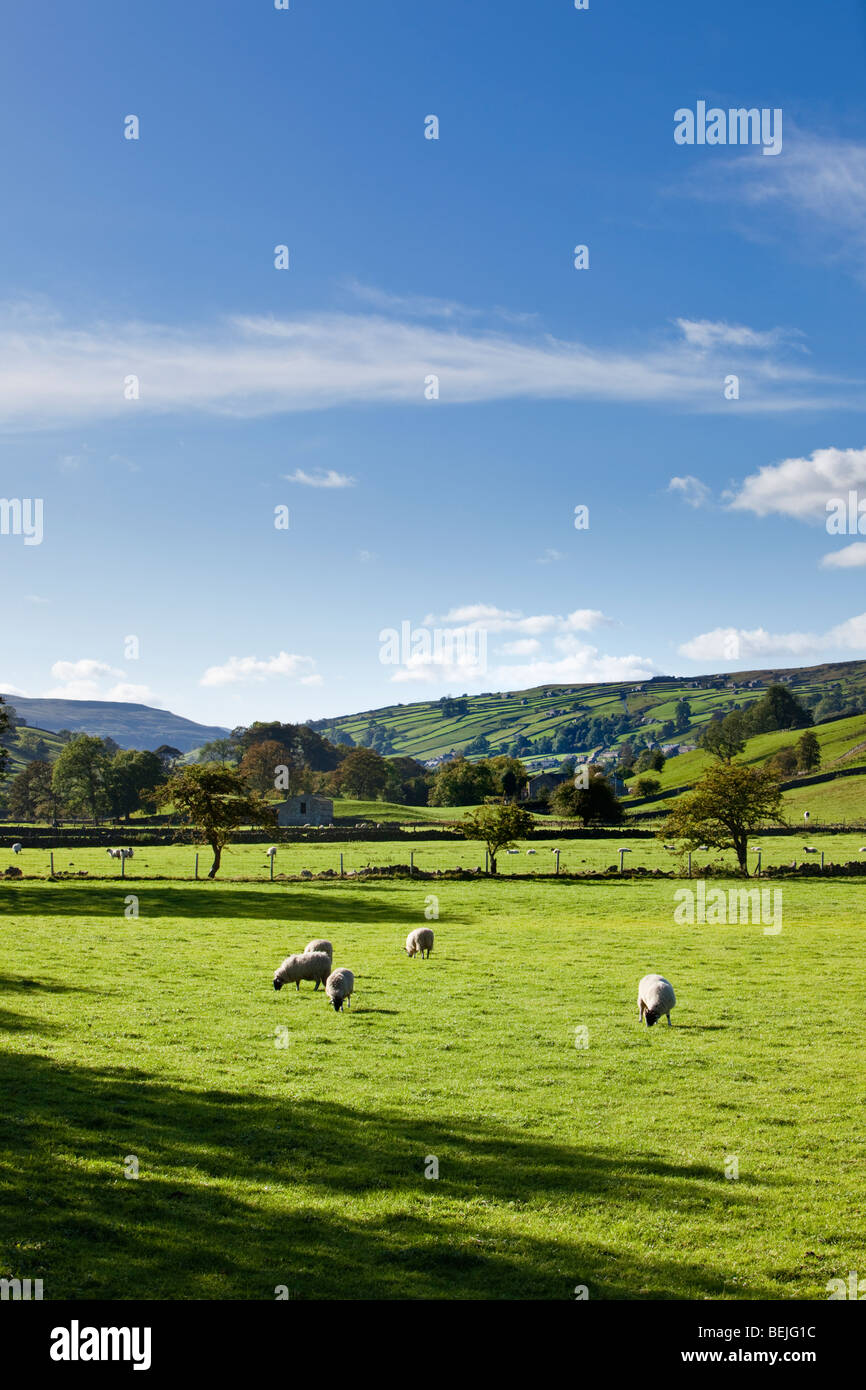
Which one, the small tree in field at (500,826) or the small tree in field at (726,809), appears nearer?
the small tree in field at (726,809)

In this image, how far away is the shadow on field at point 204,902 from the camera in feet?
135

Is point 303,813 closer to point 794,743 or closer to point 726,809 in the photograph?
point 726,809

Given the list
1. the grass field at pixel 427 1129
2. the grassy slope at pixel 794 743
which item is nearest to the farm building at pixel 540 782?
the grassy slope at pixel 794 743

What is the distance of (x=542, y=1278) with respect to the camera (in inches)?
385

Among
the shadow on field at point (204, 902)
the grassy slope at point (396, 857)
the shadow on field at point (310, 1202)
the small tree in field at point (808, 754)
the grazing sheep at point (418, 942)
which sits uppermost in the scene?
the small tree in field at point (808, 754)

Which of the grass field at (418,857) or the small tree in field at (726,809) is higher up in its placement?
the small tree in field at (726,809)

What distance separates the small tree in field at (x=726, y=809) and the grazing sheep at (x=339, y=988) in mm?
38433

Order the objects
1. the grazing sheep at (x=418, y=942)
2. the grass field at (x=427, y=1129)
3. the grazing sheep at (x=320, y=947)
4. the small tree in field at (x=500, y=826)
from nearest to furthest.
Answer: the grass field at (x=427, y=1129), the grazing sheep at (x=320, y=947), the grazing sheep at (x=418, y=942), the small tree in field at (x=500, y=826)

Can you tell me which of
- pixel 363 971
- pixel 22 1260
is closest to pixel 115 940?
pixel 363 971

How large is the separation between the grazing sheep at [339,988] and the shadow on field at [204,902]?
56.1 feet

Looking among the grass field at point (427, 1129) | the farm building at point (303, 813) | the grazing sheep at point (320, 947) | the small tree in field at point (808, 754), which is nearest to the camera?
the grass field at point (427, 1129)

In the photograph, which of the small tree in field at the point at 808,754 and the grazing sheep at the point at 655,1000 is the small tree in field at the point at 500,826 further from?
the small tree in field at the point at 808,754
